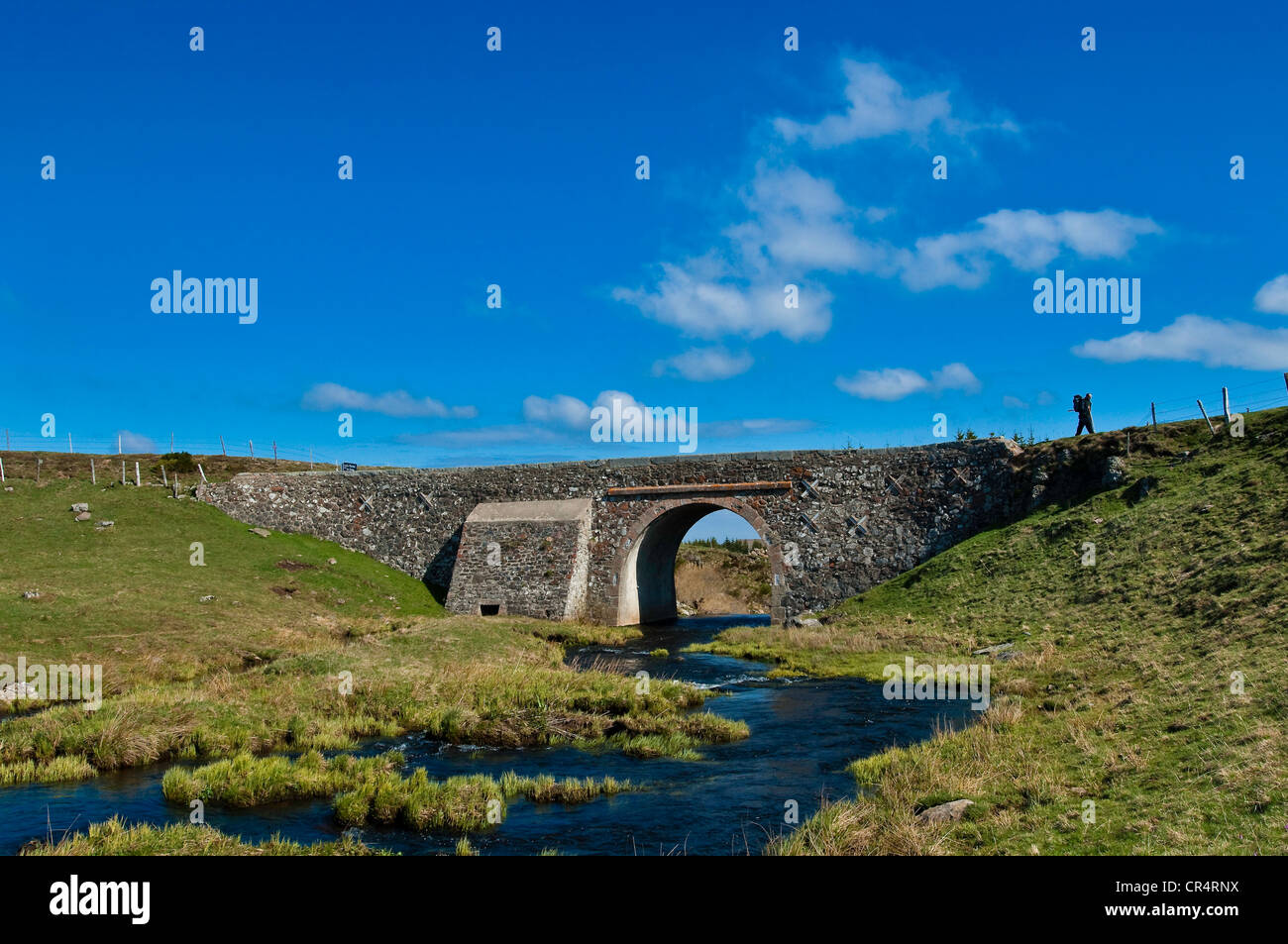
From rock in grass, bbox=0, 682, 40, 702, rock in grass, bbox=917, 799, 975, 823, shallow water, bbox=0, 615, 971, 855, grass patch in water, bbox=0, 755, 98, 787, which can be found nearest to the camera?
rock in grass, bbox=917, 799, 975, 823

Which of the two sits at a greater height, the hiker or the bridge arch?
the hiker

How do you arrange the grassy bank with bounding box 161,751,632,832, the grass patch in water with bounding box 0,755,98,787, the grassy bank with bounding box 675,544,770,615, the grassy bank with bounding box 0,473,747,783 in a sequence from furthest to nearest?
the grassy bank with bounding box 675,544,770,615 → the grassy bank with bounding box 0,473,747,783 → the grass patch in water with bounding box 0,755,98,787 → the grassy bank with bounding box 161,751,632,832

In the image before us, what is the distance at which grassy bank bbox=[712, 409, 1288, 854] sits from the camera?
979 cm

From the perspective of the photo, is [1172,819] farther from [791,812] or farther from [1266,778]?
[791,812]

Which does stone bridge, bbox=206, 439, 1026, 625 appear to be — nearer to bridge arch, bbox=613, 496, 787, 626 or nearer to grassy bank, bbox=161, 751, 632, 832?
bridge arch, bbox=613, 496, 787, 626

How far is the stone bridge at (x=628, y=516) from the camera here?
3425 cm

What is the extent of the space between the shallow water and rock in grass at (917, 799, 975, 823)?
1737mm

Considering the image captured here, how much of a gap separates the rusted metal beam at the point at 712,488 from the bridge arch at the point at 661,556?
1.36 feet

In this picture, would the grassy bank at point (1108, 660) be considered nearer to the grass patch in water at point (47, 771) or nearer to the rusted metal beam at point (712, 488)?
the rusted metal beam at point (712, 488)

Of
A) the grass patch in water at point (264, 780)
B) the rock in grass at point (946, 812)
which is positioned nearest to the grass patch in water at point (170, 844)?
the grass patch in water at point (264, 780)

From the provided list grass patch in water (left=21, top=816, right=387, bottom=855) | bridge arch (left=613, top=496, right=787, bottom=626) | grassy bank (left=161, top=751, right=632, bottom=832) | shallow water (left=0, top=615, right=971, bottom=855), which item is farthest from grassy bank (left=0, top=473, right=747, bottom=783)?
grass patch in water (left=21, top=816, right=387, bottom=855)

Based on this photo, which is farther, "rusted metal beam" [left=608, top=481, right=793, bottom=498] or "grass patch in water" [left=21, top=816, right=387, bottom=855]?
"rusted metal beam" [left=608, top=481, right=793, bottom=498]

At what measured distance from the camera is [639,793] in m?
13.6

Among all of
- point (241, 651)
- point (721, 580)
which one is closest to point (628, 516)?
point (241, 651)
